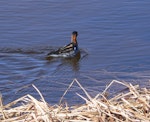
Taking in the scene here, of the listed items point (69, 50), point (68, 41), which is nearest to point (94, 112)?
point (69, 50)

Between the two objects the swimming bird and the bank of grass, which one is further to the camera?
the swimming bird

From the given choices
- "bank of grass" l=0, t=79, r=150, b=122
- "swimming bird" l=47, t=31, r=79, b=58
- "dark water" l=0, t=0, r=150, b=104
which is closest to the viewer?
"bank of grass" l=0, t=79, r=150, b=122

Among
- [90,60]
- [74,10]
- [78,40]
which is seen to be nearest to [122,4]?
[74,10]

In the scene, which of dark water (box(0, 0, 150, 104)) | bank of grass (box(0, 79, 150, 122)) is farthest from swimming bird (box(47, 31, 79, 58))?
bank of grass (box(0, 79, 150, 122))

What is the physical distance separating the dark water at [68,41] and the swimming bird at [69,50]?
0.15 m

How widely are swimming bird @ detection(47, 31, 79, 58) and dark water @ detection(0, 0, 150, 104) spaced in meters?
0.15

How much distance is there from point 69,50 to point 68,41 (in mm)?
898

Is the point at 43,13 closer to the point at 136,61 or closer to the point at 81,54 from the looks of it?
the point at 81,54

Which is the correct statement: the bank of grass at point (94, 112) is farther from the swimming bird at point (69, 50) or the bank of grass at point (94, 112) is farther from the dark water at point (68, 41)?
the swimming bird at point (69, 50)

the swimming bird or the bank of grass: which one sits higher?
the bank of grass

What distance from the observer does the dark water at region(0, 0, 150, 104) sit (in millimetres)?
9953

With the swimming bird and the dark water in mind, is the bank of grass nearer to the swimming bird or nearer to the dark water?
the dark water

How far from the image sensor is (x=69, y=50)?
11.8 meters

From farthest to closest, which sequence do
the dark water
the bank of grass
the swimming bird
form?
Result: the swimming bird
the dark water
the bank of grass
